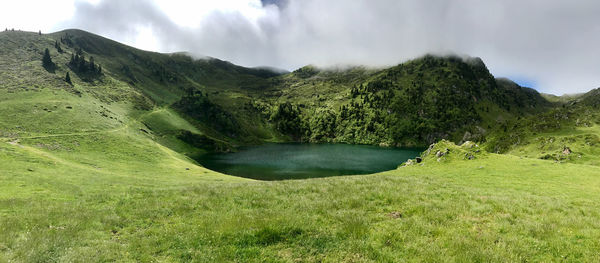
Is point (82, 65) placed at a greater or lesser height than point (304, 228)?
greater

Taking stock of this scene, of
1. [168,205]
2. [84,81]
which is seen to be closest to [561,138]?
[168,205]

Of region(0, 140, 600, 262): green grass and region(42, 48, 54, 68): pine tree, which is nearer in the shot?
region(0, 140, 600, 262): green grass

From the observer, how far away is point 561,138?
7150cm

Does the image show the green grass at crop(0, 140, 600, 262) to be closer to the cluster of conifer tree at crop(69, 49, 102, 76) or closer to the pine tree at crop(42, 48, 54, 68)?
the pine tree at crop(42, 48, 54, 68)

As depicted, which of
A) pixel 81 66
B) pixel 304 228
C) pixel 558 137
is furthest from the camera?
pixel 81 66

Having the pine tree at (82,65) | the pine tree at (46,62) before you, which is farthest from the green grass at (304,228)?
the pine tree at (82,65)

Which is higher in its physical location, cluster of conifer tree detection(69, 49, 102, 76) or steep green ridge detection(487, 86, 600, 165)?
cluster of conifer tree detection(69, 49, 102, 76)

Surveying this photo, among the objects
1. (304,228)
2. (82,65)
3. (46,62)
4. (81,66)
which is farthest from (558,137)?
(82,65)

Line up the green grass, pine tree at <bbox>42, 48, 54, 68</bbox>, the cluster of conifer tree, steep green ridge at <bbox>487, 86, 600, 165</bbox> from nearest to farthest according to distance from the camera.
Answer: the green grass → steep green ridge at <bbox>487, 86, 600, 165</bbox> → pine tree at <bbox>42, 48, 54, 68</bbox> → the cluster of conifer tree

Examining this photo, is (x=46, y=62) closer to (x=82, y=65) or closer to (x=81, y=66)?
(x=81, y=66)

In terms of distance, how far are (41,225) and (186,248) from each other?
8412 millimetres

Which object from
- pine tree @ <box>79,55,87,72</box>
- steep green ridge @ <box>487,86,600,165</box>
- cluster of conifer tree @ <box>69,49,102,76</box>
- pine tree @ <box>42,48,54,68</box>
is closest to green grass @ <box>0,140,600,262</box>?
steep green ridge @ <box>487,86,600,165</box>

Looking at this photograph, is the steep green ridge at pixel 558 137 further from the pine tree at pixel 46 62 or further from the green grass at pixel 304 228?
the pine tree at pixel 46 62

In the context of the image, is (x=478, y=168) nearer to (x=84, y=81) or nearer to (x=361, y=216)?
(x=361, y=216)
